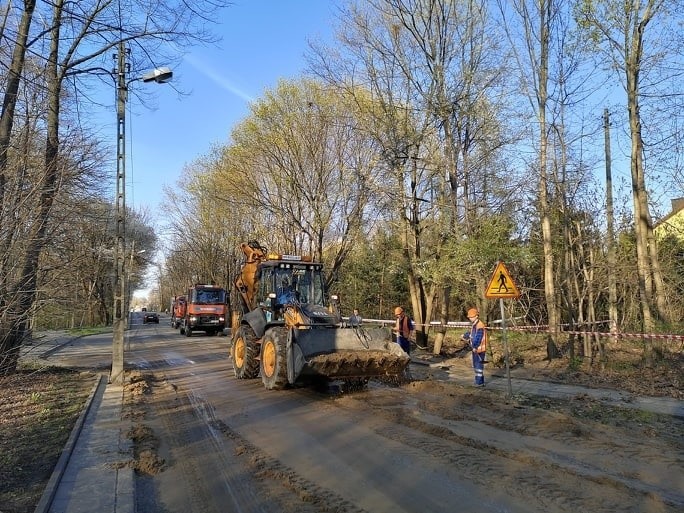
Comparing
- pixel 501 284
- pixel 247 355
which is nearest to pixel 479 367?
pixel 501 284

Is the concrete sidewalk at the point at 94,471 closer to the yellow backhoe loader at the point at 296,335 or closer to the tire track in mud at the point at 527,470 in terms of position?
the yellow backhoe loader at the point at 296,335

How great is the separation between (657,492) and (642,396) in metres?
5.94

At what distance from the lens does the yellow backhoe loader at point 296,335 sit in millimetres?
10945

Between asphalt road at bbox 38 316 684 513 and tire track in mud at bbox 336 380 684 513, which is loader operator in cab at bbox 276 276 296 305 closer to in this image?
asphalt road at bbox 38 316 684 513

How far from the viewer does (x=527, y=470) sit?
6195 mm

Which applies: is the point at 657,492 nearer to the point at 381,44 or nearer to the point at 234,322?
the point at 234,322

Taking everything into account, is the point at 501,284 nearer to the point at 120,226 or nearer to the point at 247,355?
the point at 247,355

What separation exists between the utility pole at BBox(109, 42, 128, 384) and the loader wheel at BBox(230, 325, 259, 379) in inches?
110

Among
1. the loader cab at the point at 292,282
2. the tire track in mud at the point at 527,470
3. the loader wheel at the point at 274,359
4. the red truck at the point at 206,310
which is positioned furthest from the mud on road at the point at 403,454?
the red truck at the point at 206,310

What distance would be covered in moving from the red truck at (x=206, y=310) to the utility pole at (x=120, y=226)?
20.6 m

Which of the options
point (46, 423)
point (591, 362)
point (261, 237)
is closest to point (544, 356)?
point (591, 362)

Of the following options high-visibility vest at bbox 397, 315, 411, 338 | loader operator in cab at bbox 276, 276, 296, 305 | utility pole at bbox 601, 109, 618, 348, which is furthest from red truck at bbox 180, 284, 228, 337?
utility pole at bbox 601, 109, 618, 348

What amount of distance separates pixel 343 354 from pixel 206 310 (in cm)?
2517

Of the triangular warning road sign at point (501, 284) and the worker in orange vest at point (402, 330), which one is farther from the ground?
the triangular warning road sign at point (501, 284)
